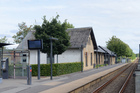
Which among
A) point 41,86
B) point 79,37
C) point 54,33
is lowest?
point 41,86

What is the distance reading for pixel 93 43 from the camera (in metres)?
41.2

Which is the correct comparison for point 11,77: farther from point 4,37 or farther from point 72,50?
point 4,37

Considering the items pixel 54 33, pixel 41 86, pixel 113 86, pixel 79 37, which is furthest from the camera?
pixel 79 37

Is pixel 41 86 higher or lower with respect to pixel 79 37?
lower

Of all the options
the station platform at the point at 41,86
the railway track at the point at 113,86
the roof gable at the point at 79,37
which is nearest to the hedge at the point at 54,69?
the station platform at the point at 41,86

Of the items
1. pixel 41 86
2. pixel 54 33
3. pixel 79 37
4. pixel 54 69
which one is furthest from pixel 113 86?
pixel 79 37

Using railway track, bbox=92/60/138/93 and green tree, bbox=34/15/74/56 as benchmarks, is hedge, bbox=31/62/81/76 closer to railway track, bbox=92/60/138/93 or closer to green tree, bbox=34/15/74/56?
green tree, bbox=34/15/74/56

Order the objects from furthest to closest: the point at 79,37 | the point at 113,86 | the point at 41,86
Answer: the point at 79,37 → the point at 113,86 → the point at 41,86

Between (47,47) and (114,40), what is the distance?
278 feet

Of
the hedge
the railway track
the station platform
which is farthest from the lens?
the hedge

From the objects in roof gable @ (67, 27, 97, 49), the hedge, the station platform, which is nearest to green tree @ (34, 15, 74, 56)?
the hedge

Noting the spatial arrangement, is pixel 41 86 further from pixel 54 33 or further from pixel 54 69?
pixel 54 33

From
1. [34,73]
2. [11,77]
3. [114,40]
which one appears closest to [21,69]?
[11,77]

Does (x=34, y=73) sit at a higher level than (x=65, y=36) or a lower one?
lower
